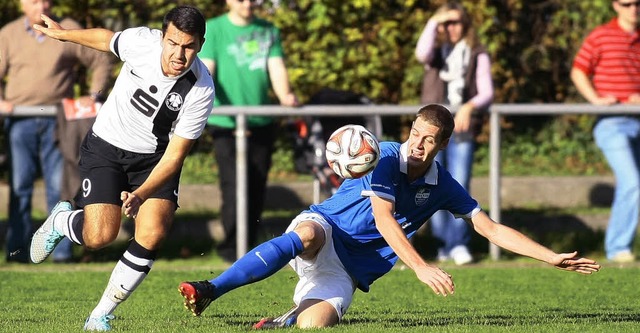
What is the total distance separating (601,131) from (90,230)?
17.3ft

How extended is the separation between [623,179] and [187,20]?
206 inches

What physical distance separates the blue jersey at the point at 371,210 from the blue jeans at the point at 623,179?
3.90m

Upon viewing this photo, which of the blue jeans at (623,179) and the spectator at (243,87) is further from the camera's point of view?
the blue jeans at (623,179)

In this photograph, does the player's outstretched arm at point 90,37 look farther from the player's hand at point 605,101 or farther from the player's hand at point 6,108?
the player's hand at point 605,101

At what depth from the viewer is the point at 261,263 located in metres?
7.12

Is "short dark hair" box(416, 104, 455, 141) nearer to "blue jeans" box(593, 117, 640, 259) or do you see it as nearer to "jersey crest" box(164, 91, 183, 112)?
"jersey crest" box(164, 91, 183, 112)

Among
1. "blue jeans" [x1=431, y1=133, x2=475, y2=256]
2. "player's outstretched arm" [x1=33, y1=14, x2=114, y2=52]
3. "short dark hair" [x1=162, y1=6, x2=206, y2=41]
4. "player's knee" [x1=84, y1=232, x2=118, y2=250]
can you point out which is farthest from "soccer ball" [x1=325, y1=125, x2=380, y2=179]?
"blue jeans" [x1=431, y1=133, x2=475, y2=256]

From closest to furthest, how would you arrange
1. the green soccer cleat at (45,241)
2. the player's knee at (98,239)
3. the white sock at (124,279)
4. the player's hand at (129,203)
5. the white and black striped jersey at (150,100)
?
the player's hand at (129,203) < the white sock at (124,279) < the white and black striped jersey at (150,100) < the player's knee at (98,239) < the green soccer cleat at (45,241)

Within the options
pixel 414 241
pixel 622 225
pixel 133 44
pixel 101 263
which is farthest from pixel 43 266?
pixel 622 225

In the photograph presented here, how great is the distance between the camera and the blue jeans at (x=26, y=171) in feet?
37.4

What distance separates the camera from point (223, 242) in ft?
37.8

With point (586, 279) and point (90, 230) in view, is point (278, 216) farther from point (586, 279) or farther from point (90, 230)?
point (90, 230)

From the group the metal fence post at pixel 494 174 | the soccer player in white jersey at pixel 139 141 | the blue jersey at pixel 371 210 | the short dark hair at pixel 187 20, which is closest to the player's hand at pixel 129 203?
the soccer player in white jersey at pixel 139 141

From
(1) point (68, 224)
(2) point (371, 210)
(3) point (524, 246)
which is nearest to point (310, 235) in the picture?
(2) point (371, 210)
